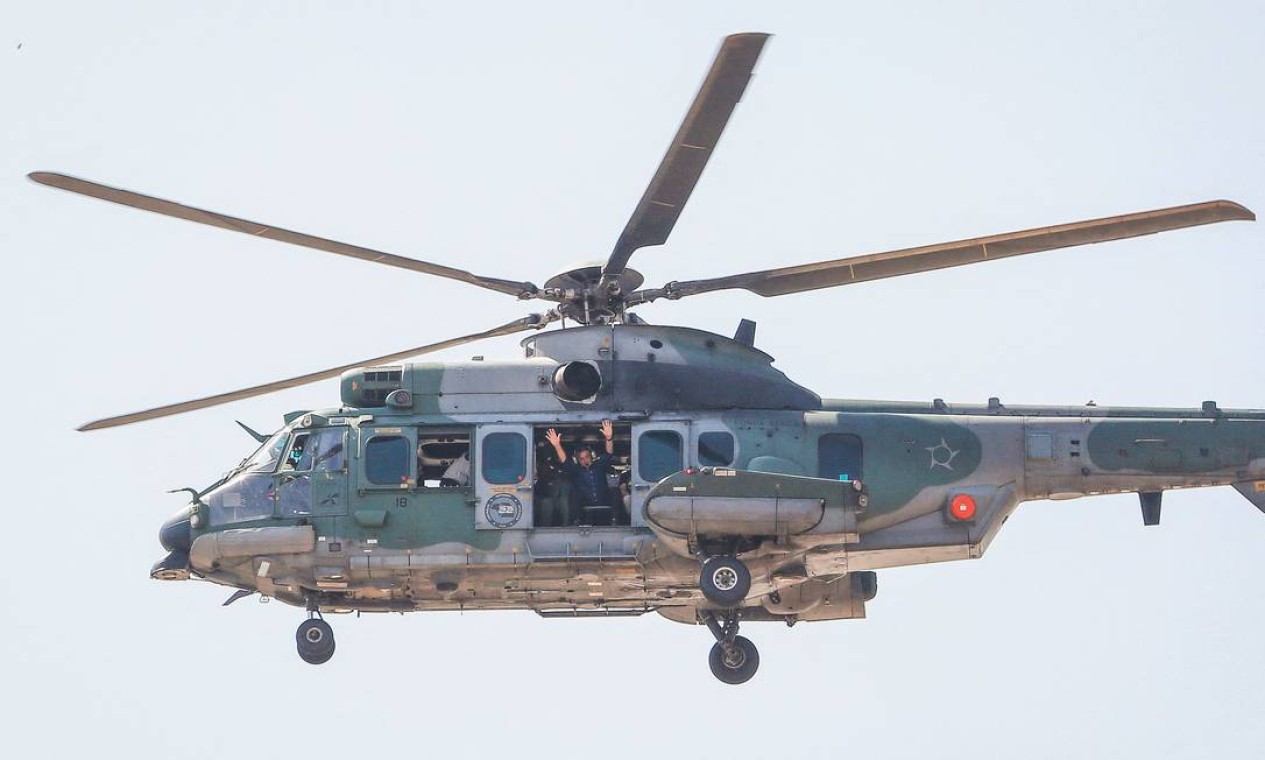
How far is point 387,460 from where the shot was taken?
22.5 metres

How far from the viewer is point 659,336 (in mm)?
22750

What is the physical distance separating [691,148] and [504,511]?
418cm

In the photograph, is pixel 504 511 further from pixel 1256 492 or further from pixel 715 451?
pixel 1256 492

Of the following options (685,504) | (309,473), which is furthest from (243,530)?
(685,504)

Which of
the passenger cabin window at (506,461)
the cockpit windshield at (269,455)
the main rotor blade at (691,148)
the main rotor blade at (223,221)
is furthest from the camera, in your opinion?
the cockpit windshield at (269,455)

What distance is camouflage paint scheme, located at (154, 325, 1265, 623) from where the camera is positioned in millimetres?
22047

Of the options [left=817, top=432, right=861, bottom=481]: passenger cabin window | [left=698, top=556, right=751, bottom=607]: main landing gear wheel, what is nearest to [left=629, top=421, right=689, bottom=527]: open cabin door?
[left=698, top=556, right=751, bottom=607]: main landing gear wheel

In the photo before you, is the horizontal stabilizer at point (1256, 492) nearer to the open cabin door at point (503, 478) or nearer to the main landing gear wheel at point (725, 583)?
the main landing gear wheel at point (725, 583)

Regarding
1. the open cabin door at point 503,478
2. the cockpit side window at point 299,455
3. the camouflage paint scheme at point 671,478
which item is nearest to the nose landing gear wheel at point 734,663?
the camouflage paint scheme at point 671,478

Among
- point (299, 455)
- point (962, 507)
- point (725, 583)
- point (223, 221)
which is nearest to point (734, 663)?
point (725, 583)

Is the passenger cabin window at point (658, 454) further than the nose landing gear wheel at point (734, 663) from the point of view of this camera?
No

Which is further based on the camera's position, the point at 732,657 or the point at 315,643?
the point at 732,657

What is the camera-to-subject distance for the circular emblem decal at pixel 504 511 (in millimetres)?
22156

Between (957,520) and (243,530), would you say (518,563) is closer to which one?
(243,530)
